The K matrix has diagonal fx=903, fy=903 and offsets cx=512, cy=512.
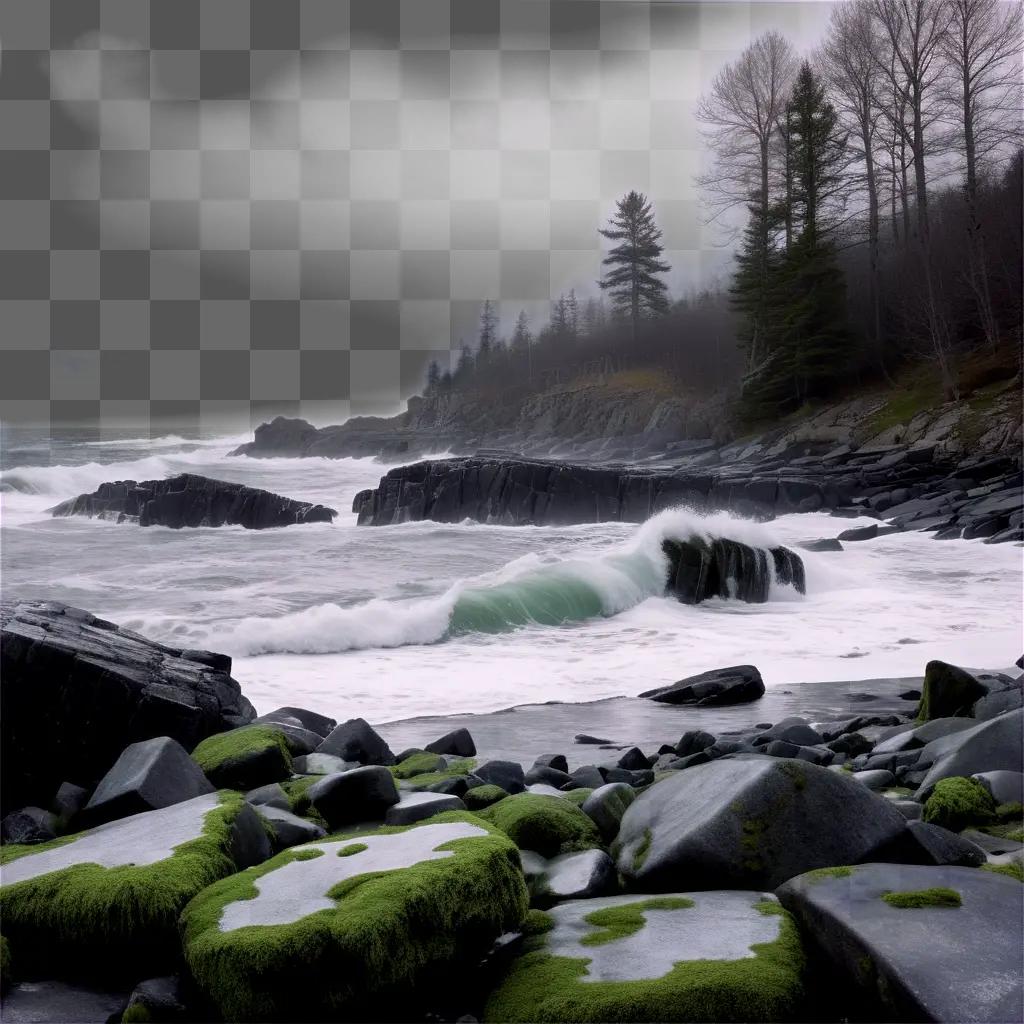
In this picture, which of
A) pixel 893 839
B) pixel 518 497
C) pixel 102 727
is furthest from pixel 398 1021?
pixel 518 497

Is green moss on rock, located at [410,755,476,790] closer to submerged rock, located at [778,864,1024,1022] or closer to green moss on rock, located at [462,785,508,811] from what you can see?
green moss on rock, located at [462,785,508,811]

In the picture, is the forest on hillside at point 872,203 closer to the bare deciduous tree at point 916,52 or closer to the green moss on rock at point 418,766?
the bare deciduous tree at point 916,52

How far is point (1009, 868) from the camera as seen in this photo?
316cm

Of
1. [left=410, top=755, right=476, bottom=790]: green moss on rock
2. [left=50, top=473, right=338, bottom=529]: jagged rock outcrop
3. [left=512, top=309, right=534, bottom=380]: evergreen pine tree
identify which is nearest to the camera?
[left=410, top=755, right=476, bottom=790]: green moss on rock

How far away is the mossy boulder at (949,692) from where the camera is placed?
19.9ft

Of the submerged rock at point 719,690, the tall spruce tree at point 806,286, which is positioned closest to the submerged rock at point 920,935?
the submerged rock at point 719,690

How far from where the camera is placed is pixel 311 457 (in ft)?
241

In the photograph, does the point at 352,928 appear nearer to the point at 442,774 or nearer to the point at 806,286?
the point at 442,774

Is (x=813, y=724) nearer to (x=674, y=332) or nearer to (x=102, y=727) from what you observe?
(x=102, y=727)

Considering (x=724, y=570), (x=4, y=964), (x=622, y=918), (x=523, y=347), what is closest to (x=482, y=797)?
(x=622, y=918)

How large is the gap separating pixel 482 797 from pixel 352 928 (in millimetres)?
1756

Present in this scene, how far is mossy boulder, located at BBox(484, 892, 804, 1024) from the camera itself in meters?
2.31

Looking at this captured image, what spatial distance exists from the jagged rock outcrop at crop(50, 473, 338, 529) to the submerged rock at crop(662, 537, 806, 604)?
1602cm

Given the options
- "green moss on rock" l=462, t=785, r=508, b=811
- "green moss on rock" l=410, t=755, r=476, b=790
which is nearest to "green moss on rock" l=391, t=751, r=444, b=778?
"green moss on rock" l=410, t=755, r=476, b=790
